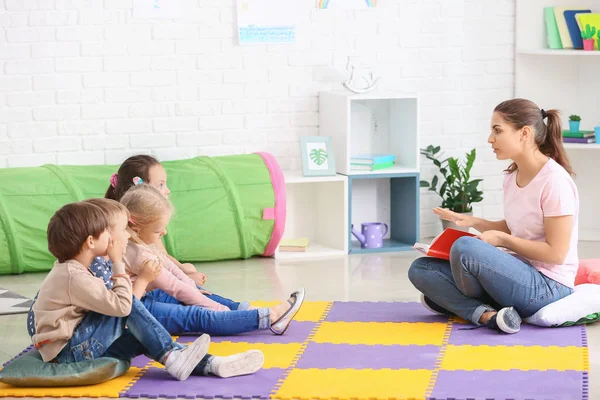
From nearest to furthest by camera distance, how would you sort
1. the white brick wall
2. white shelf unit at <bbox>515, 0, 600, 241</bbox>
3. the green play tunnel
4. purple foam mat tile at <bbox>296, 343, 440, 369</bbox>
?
purple foam mat tile at <bbox>296, 343, 440, 369</bbox>, the green play tunnel, the white brick wall, white shelf unit at <bbox>515, 0, 600, 241</bbox>

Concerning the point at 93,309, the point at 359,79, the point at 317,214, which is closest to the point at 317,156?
the point at 317,214

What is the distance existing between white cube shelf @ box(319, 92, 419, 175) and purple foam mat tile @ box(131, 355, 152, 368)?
2239mm

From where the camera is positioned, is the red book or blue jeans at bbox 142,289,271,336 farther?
the red book

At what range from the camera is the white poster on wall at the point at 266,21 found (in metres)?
5.41

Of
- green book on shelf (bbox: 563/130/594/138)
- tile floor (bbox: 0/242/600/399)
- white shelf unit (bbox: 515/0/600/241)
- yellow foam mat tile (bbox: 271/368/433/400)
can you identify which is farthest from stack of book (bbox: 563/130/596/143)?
yellow foam mat tile (bbox: 271/368/433/400)

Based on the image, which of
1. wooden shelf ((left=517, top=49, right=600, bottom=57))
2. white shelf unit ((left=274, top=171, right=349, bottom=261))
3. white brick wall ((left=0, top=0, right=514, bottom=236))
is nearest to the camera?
white brick wall ((left=0, top=0, right=514, bottom=236))

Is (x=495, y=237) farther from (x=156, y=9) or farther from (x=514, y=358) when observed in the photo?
(x=156, y=9)

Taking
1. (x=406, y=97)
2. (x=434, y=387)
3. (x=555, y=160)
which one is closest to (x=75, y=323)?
(x=434, y=387)

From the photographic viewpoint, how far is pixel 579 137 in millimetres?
5531

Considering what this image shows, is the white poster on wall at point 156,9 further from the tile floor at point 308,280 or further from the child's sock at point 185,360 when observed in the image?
the child's sock at point 185,360

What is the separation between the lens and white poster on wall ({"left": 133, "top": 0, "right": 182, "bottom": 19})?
5.27m

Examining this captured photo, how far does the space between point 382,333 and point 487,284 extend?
0.42 m

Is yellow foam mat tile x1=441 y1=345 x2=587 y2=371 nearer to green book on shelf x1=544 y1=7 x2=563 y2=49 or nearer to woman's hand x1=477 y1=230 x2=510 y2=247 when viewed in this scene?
woman's hand x1=477 y1=230 x2=510 y2=247

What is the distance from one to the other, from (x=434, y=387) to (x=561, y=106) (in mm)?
3250
